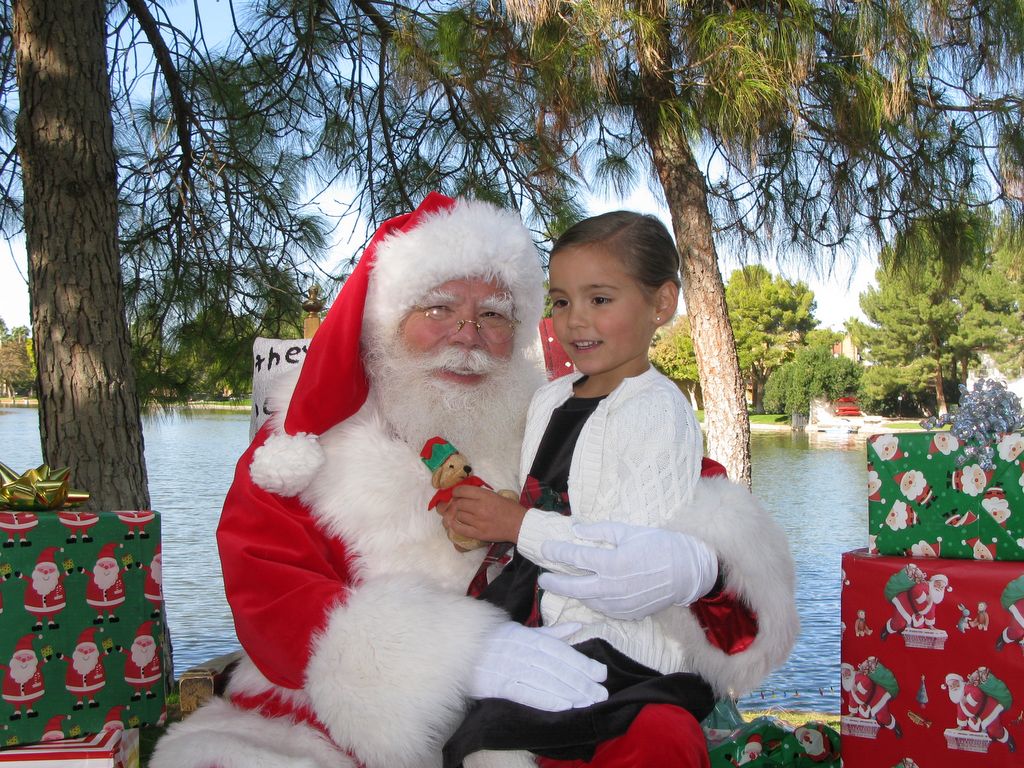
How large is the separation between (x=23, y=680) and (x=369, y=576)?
0.95 meters

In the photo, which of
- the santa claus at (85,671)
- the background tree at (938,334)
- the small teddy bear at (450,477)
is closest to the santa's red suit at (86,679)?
the santa claus at (85,671)

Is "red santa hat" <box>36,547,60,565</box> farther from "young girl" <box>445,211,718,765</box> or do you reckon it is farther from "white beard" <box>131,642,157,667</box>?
"young girl" <box>445,211,718,765</box>

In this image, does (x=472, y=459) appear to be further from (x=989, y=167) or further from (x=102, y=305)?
(x=989, y=167)

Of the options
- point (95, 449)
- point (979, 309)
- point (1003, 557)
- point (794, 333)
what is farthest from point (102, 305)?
point (794, 333)

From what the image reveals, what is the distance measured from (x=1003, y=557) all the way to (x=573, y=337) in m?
1.03

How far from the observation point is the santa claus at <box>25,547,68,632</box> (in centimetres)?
205

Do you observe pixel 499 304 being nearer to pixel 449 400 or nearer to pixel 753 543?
pixel 449 400

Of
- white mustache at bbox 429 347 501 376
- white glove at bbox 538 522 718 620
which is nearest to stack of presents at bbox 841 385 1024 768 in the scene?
white glove at bbox 538 522 718 620

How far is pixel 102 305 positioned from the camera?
3.08 meters

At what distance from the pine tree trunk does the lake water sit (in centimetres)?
123

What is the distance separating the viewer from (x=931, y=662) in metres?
1.90

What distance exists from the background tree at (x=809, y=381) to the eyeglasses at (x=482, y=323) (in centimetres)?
2887

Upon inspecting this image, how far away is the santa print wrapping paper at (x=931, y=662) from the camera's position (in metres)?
1.80

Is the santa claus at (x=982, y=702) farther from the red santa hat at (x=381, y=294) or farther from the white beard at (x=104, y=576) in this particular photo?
the white beard at (x=104, y=576)
